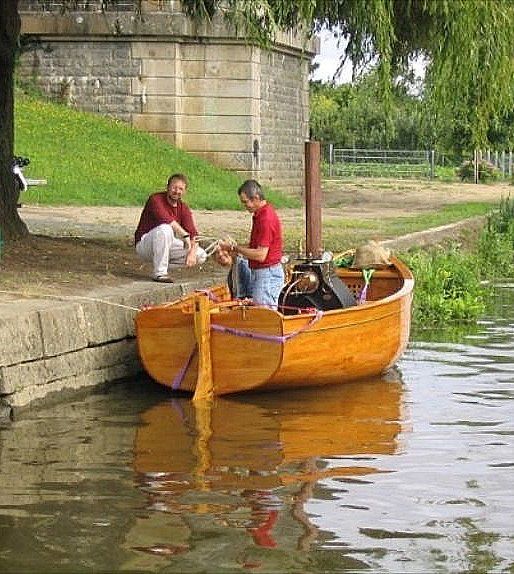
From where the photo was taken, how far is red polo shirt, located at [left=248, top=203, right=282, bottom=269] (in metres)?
15.0

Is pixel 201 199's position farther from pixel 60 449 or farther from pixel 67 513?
pixel 67 513

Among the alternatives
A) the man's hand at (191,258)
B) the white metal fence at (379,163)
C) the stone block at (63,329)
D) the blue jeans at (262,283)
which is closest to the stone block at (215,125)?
the white metal fence at (379,163)

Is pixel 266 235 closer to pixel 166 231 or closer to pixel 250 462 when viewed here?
pixel 166 231

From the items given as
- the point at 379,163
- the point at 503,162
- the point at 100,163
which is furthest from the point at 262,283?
the point at 503,162

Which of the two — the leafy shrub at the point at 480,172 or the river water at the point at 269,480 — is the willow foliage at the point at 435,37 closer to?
the river water at the point at 269,480

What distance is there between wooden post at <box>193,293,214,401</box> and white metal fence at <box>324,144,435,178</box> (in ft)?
153

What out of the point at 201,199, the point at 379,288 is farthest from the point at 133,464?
the point at 201,199

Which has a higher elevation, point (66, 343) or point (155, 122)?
point (155, 122)

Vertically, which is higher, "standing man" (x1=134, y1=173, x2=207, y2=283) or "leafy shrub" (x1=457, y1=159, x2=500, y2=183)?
"standing man" (x1=134, y1=173, x2=207, y2=283)

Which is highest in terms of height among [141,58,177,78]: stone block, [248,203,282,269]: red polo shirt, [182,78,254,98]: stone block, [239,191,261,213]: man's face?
[141,58,177,78]: stone block

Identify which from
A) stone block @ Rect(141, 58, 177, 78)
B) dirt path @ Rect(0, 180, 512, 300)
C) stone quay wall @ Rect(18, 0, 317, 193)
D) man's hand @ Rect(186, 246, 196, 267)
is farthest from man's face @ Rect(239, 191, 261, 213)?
stone block @ Rect(141, 58, 177, 78)

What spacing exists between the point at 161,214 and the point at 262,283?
2310 millimetres

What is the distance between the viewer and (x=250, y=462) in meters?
11.6

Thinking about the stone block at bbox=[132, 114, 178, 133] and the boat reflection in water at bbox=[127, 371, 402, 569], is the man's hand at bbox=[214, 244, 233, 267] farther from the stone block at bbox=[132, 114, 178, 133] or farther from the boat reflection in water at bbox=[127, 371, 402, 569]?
the stone block at bbox=[132, 114, 178, 133]
